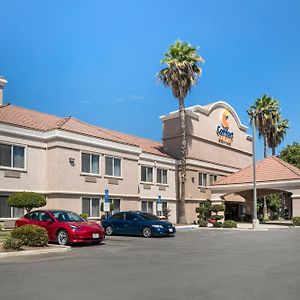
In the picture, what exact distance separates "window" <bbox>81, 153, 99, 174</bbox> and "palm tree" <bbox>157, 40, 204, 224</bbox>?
1023 cm

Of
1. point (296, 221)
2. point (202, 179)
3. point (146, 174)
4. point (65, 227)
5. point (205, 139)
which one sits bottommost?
point (296, 221)

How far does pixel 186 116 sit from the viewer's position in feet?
143

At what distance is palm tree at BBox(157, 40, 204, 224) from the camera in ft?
130

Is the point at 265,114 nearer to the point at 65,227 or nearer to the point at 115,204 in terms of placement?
the point at 115,204

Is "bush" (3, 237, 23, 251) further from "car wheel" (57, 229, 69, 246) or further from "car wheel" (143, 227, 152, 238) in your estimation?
"car wheel" (143, 227, 152, 238)

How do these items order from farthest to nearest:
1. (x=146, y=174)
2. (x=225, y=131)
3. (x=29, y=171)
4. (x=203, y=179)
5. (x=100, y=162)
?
(x=225, y=131) < (x=203, y=179) < (x=146, y=174) < (x=100, y=162) < (x=29, y=171)

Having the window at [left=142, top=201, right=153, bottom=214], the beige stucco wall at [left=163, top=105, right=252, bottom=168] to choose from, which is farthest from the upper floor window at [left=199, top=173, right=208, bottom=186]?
the window at [left=142, top=201, right=153, bottom=214]

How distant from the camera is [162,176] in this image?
134 ft

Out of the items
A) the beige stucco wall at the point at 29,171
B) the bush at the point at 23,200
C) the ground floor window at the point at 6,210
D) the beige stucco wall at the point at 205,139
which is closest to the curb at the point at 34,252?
the bush at the point at 23,200

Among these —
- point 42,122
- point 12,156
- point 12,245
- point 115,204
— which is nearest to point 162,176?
point 115,204

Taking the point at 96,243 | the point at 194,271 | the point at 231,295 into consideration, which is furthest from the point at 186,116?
the point at 231,295

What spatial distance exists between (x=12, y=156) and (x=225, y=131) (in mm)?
27840

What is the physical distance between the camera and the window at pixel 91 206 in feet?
101

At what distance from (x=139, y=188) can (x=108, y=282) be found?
→ 27800 millimetres
